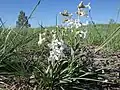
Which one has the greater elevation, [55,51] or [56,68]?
[55,51]

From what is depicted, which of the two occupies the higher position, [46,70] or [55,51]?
[55,51]

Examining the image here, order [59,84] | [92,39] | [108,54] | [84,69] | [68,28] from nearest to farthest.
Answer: [59,84]
[84,69]
[68,28]
[108,54]
[92,39]

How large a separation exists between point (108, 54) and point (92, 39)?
1.55 meters

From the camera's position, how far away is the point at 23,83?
3820 millimetres

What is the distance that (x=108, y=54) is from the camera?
18.5ft

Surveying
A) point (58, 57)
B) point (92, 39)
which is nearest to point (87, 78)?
point (58, 57)

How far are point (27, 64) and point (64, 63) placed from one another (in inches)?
20.0

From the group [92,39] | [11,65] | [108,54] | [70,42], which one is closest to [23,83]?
[11,65]

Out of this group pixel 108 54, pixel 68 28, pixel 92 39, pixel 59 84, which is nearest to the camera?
pixel 59 84

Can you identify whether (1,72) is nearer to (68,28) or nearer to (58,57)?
(58,57)

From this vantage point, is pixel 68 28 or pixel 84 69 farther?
pixel 68 28

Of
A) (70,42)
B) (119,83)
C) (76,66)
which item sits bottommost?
(119,83)

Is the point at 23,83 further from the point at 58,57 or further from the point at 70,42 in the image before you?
the point at 70,42

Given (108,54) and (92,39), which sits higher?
(92,39)
